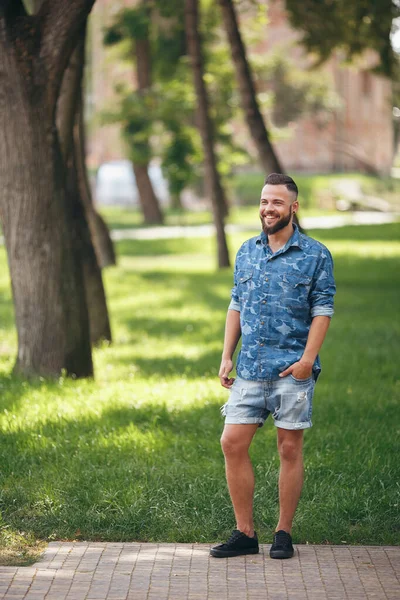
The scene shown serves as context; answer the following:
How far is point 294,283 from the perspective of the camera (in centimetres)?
594

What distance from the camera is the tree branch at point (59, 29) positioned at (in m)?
9.87

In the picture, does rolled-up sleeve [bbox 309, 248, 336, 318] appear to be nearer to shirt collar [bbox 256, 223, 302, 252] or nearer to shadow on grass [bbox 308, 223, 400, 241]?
shirt collar [bbox 256, 223, 302, 252]

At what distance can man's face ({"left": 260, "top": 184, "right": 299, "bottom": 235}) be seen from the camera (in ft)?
19.5

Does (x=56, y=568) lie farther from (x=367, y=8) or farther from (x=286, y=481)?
(x=367, y=8)

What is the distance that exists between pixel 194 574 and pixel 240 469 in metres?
0.59

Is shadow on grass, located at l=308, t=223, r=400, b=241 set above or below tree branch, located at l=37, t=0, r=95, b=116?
below

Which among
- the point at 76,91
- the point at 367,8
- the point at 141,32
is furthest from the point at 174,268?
the point at 76,91

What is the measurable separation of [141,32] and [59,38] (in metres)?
18.2

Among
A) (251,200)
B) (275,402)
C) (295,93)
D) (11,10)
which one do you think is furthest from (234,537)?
(295,93)

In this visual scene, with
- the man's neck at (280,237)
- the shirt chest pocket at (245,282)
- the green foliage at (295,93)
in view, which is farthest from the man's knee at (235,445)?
the green foliage at (295,93)

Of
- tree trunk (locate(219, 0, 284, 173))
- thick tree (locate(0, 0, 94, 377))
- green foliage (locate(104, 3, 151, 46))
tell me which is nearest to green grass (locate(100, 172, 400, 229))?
green foliage (locate(104, 3, 151, 46))

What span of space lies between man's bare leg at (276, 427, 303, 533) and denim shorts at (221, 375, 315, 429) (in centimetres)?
9

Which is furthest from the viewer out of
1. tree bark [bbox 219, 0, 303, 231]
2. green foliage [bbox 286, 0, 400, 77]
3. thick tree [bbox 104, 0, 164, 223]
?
thick tree [bbox 104, 0, 164, 223]

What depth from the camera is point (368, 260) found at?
28188 millimetres
